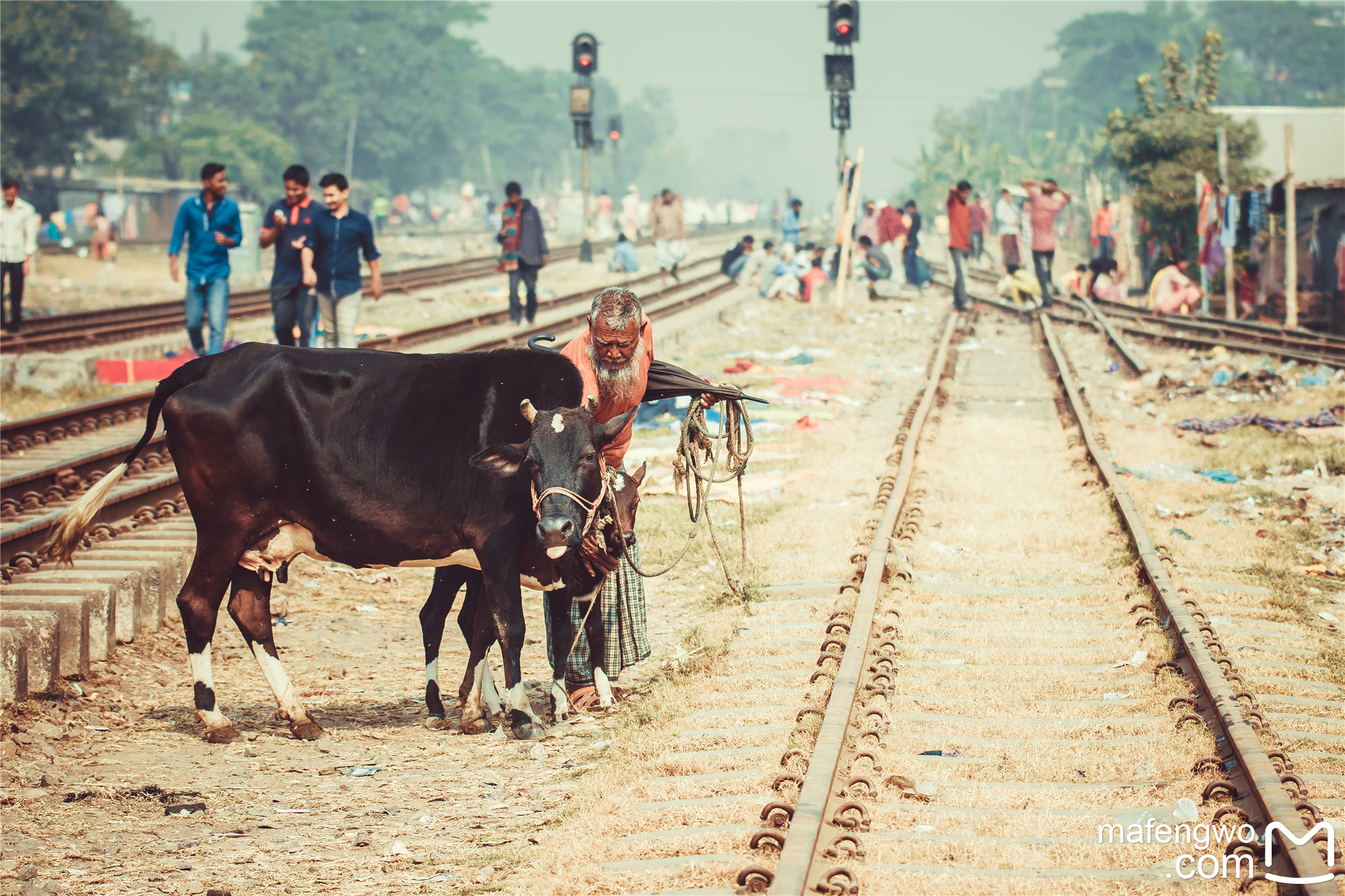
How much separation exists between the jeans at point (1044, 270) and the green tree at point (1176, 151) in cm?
541

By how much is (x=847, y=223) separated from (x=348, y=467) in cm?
1691

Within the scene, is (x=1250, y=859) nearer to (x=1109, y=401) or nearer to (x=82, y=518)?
(x=82, y=518)

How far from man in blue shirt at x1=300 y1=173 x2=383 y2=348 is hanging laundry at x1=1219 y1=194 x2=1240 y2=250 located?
16335 mm

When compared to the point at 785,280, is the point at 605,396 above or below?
below

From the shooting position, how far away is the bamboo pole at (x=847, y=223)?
71.8ft

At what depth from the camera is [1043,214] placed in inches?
874

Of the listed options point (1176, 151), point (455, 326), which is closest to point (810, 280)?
point (455, 326)

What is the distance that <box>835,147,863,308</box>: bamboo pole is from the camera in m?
21.9

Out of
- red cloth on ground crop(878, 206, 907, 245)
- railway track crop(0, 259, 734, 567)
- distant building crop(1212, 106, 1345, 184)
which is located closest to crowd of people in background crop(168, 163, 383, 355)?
railway track crop(0, 259, 734, 567)

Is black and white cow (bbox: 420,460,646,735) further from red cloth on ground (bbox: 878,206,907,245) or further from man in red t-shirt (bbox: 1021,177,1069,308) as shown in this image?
red cloth on ground (bbox: 878,206,907,245)

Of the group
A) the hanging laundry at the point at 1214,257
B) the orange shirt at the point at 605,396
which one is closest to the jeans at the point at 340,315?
the orange shirt at the point at 605,396

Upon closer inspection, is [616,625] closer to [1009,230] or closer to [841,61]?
[841,61]

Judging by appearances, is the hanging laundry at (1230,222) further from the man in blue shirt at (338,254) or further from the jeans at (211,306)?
the jeans at (211,306)

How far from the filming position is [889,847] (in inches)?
171
